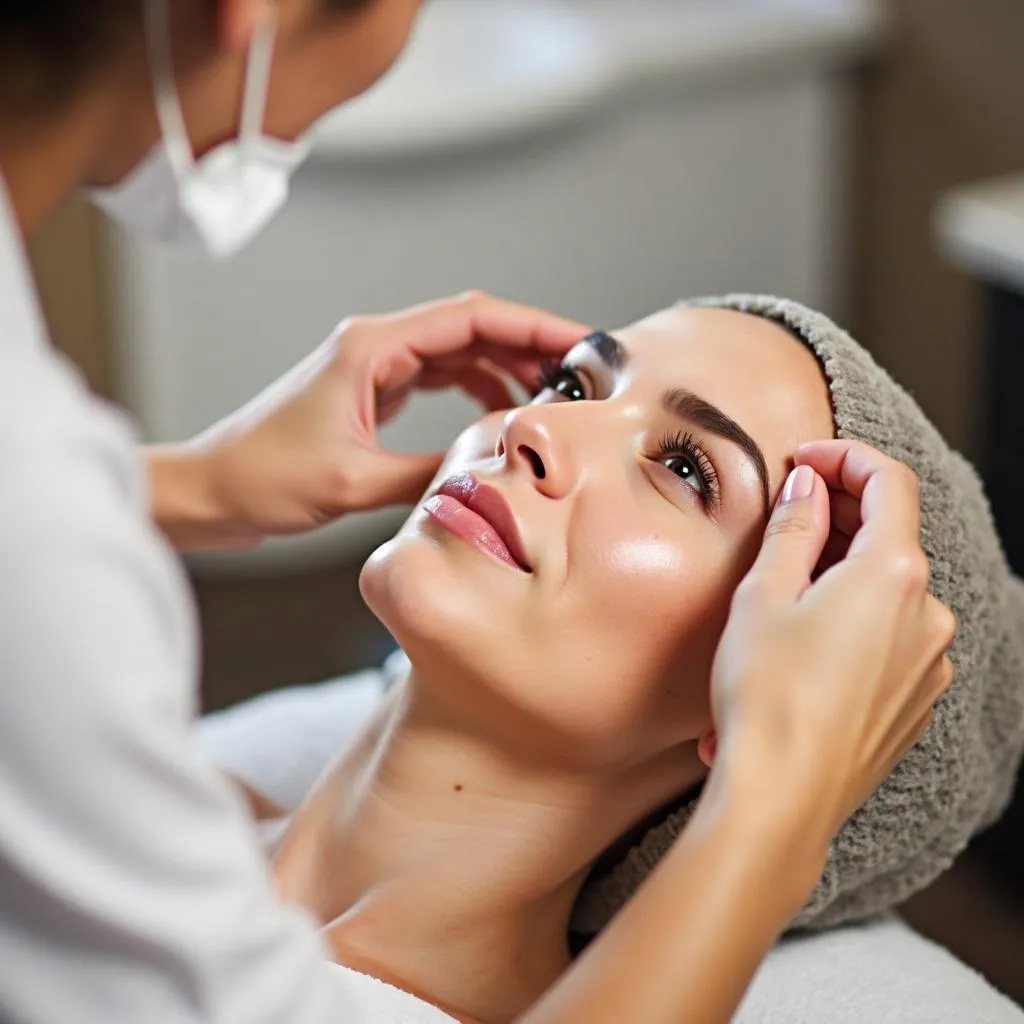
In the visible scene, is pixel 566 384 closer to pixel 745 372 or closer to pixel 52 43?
pixel 745 372

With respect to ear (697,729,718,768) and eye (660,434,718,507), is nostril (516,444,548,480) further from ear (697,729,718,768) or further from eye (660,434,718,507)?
ear (697,729,718,768)

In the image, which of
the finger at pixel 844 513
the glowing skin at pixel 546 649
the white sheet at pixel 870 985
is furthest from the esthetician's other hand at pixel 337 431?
the white sheet at pixel 870 985

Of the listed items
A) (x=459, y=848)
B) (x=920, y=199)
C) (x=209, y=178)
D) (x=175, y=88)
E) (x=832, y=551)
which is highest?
(x=175, y=88)

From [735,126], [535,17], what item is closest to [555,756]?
[735,126]

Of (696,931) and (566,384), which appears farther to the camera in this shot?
(566,384)

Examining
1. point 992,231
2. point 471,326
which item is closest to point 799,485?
point 471,326

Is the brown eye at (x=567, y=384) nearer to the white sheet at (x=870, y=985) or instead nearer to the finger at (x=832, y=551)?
the finger at (x=832, y=551)

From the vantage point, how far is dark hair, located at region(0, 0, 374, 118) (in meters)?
0.73

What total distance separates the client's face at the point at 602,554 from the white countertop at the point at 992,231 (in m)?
0.75

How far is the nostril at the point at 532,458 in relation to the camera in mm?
1092

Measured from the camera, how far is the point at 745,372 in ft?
3.71

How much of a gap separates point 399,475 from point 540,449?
0.73 ft

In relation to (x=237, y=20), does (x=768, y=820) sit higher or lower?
lower

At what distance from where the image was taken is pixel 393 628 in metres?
1.07
